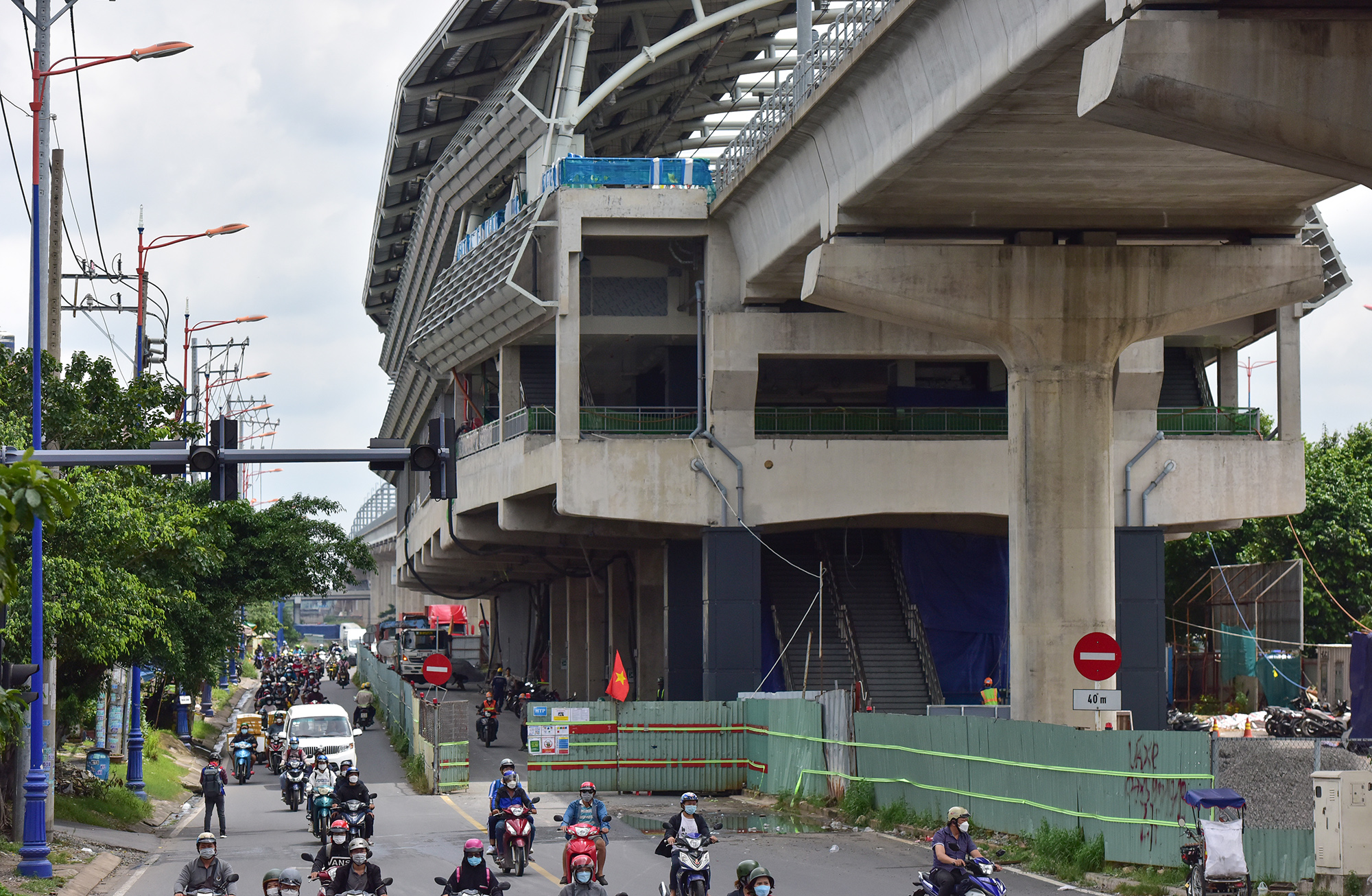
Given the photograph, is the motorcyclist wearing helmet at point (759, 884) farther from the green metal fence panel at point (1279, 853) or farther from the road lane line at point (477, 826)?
the road lane line at point (477, 826)

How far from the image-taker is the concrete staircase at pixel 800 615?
46281mm

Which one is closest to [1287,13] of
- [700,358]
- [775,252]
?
[775,252]

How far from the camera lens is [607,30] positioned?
53688 mm

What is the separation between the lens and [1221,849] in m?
16.1

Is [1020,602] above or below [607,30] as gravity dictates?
below

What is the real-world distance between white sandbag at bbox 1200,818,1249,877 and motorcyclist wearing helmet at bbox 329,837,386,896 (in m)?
8.11

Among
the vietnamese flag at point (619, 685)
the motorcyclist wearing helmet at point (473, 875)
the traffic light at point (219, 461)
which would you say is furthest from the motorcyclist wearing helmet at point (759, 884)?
the vietnamese flag at point (619, 685)

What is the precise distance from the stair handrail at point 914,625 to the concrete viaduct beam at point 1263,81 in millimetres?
30084

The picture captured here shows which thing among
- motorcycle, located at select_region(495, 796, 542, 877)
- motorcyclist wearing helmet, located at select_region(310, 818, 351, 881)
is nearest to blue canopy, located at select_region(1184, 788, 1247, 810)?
motorcyclist wearing helmet, located at select_region(310, 818, 351, 881)

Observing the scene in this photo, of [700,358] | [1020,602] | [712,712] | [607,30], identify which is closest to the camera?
[1020,602]

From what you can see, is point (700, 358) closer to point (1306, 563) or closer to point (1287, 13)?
point (1287, 13)

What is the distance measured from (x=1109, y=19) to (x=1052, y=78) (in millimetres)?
4711

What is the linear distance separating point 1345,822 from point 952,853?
4.64 m

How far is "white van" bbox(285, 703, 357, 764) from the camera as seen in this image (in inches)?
1454
